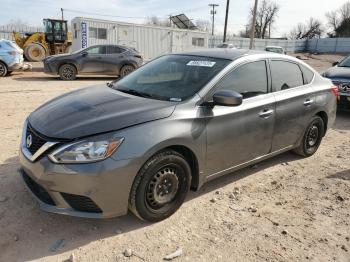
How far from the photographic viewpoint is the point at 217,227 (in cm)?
356

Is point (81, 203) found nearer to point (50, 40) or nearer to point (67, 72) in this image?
point (67, 72)

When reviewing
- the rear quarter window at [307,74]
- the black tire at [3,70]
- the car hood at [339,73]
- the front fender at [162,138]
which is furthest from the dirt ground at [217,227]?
the black tire at [3,70]

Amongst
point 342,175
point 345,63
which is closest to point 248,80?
point 342,175

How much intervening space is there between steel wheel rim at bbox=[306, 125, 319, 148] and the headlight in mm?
3513

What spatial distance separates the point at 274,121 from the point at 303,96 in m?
0.85

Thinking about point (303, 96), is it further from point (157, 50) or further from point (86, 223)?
point (157, 50)

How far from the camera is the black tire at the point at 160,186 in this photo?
10.8ft

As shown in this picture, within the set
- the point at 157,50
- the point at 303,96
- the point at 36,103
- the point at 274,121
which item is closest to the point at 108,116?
the point at 274,121

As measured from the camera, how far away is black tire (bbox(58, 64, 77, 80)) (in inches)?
592

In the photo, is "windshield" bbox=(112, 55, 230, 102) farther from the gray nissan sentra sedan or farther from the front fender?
the front fender

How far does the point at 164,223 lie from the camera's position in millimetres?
3582

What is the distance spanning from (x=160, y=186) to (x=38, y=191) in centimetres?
113

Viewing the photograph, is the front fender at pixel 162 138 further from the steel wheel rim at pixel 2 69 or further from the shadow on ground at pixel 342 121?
the steel wheel rim at pixel 2 69

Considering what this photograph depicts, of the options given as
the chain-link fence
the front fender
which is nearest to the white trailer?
the front fender
